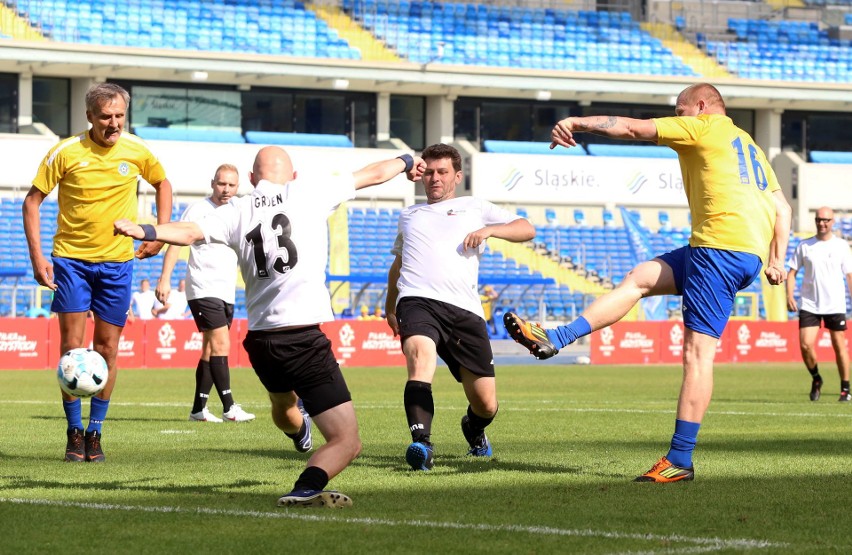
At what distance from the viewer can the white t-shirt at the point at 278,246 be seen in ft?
21.9

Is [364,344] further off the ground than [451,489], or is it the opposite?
[451,489]

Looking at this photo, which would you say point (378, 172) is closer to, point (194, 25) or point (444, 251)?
point (444, 251)

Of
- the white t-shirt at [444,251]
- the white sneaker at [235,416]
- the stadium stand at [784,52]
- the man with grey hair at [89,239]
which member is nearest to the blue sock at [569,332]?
the white t-shirt at [444,251]

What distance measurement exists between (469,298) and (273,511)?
9.18 ft

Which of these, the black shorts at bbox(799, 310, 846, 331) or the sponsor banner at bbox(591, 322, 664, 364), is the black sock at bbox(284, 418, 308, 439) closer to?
the black shorts at bbox(799, 310, 846, 331)

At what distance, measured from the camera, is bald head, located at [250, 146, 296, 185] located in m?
6.86

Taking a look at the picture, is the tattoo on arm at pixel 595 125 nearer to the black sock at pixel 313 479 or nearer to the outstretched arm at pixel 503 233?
the outstretched arm at pixel 503 233

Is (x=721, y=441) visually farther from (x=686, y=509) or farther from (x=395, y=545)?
(x=395, y=545)

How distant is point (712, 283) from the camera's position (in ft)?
25.7

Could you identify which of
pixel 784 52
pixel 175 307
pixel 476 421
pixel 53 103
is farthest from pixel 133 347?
pixel 784 52

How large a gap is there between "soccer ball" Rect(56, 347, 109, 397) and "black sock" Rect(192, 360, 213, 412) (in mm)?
4856

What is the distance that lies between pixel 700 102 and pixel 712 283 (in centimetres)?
107

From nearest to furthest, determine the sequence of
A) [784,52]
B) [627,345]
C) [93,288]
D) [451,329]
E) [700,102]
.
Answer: [700,102] → [451,329] → [93,288] → [627,345] → [784,52]

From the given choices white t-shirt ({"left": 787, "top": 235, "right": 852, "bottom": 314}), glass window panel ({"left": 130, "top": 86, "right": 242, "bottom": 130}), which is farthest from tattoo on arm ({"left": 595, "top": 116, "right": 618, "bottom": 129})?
glass window panel ({"left": 130, "top": 86, "right": 242, "bottom": 130})
